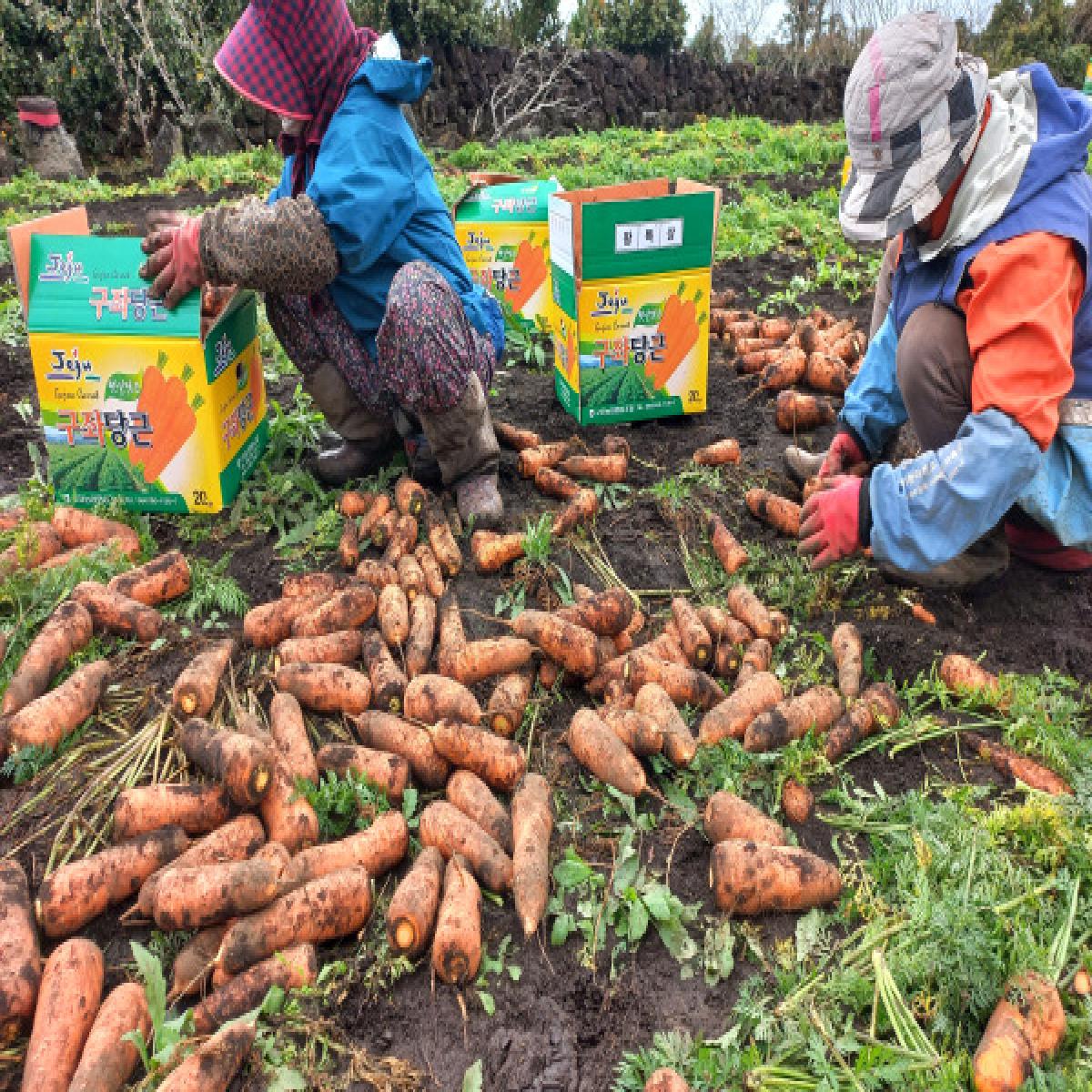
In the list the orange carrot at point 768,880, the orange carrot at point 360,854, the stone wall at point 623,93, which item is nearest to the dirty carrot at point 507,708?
the orange carrot at point 360,854

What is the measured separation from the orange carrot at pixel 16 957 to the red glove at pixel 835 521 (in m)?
2.03

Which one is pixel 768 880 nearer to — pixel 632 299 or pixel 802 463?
pixel 802 463

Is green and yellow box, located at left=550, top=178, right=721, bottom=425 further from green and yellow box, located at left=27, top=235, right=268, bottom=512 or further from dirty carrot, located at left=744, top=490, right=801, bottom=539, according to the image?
green and yellow box, located at left=27, top=235, right=268, bottom=512

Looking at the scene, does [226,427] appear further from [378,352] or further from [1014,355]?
[1014,355]

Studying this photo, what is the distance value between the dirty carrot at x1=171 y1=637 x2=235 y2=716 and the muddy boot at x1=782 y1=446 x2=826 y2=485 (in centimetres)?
207

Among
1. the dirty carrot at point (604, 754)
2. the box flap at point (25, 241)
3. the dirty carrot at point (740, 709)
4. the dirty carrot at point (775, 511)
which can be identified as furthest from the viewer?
the dirty carrot at point (775, 511)

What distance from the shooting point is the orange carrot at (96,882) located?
1.85 m

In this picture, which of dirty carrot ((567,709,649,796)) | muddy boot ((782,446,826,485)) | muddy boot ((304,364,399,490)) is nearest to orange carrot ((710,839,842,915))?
dirty carrot ((567,709,649,796))

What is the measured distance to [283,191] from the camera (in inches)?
131

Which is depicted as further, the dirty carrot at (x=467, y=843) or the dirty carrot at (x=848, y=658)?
the dirty carrot at (x=848, y=658)

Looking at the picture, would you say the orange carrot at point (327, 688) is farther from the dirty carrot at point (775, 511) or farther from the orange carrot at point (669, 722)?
the dirty carrot at point (775, 511)

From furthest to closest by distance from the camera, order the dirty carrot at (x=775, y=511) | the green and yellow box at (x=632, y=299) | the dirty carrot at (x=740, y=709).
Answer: the green and yellow box at (x=632, y=299) → the dirty carrot at (x=775, y=511) → the dirty carrot at (x=740, y=709)

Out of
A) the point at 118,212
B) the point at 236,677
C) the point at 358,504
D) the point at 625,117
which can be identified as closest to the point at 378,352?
the point at 358,504

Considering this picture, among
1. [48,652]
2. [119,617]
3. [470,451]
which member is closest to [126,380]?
[119,617]
